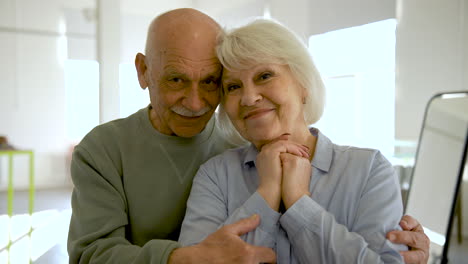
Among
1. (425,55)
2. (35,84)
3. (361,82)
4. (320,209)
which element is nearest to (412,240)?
(320,209)

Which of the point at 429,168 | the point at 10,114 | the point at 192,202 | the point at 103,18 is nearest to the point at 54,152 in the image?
the point at 10,114

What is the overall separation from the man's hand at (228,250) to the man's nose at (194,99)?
462mm

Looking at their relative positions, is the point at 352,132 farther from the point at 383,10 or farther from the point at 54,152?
the point at 54,152

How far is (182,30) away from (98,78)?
2.84 metres

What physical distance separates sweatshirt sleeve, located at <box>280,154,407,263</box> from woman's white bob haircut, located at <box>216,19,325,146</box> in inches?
16.2

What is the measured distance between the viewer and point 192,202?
138 cm

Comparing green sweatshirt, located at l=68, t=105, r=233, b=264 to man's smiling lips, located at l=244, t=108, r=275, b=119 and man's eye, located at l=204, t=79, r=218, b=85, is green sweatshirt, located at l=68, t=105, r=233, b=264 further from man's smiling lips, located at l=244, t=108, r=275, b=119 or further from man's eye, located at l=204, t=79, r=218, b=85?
man's smiling lips, located at l=244, t=108, r=275, b=119

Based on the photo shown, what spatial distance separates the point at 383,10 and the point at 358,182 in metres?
2.99

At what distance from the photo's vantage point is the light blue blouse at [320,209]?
1136 mm

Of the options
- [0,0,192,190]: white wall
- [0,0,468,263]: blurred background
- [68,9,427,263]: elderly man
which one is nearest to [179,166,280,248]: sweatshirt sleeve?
[68,9,427,263]: elderly man

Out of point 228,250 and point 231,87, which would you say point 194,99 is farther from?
point 228,250

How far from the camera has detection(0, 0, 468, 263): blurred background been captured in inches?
137

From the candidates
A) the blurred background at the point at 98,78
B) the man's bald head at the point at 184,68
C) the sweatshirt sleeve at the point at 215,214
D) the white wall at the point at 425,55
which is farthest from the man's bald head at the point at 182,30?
the white wall at the point at 425,55

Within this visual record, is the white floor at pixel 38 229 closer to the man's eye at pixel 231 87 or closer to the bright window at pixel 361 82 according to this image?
the bright window at pixel 361 82
